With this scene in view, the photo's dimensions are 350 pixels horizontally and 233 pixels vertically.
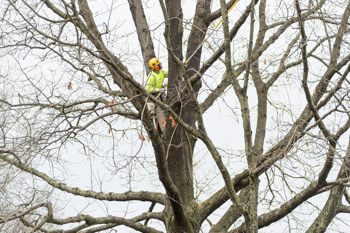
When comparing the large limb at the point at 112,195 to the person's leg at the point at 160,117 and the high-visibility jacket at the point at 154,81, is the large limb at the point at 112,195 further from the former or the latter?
the high-visibility jacket at the point at 154,81

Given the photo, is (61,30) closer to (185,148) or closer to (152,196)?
(185,148)

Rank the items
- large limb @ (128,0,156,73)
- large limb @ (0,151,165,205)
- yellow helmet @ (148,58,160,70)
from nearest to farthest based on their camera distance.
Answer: yellow helmet @ (148,58,160,70)
large limb @ (0,151,165,205)
large limb @ (128,0,156,73)

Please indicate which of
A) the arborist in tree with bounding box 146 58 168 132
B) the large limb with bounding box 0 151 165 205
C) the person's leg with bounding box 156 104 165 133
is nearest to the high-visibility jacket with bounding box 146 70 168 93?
the arborist in tree with bounding box 146 58 168 132

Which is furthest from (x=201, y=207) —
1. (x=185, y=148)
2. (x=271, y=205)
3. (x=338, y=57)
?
(x=338, y=57)

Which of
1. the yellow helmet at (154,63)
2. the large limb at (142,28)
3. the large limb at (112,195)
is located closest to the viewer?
the yellow helmet at (154,63)

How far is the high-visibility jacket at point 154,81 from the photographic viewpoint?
5988 millimetres

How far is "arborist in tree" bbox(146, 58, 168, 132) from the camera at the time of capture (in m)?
5.96

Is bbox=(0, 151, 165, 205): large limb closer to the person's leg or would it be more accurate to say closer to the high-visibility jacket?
the person's leg

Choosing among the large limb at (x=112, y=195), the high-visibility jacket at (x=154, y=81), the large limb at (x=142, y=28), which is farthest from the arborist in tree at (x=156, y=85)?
the large limb at (x=112, y=195)

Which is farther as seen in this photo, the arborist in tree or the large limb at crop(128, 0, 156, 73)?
the large limb at crop(128, 0, 156, 73)

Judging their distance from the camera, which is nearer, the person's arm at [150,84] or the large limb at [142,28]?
the person's arm at [150,84]

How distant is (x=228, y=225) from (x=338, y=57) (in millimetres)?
2825

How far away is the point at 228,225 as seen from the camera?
586 cm

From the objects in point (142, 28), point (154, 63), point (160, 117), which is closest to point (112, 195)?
point (160, 117)
